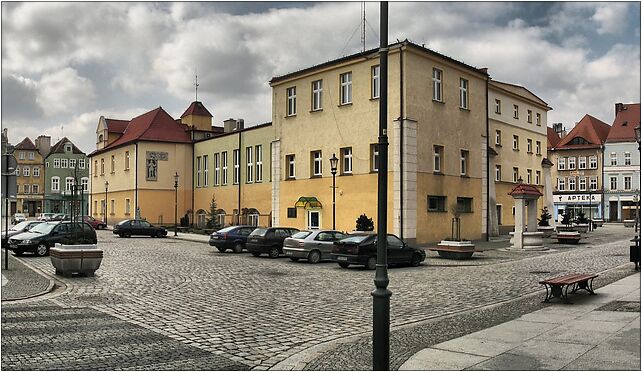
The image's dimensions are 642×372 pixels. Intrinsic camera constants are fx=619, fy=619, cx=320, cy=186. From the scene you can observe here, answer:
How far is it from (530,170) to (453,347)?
44.8 meters

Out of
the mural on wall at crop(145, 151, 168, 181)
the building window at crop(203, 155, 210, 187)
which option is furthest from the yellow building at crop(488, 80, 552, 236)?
the mural on wall at crop(145, 151, 168, 181)

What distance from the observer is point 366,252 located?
21859 millimetres

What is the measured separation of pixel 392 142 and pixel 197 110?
3968 centimetres

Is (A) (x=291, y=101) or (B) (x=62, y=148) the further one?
(B) (x=62, y=148)

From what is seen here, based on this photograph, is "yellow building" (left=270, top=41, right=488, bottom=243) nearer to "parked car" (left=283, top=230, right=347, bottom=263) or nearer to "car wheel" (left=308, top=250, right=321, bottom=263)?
"parked car" (left=283, top=230, right=347, bottom=263)

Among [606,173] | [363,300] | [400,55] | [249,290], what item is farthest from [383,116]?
[606,173]

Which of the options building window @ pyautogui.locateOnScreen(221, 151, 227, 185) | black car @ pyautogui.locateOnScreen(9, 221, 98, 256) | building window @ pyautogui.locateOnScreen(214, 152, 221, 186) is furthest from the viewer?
building window @ pyautogui.locateOnScreen(214, 152, 221, 186)

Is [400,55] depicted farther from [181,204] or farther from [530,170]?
[181,204]

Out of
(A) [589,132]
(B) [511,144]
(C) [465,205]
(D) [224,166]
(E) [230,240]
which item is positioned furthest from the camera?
(A) [589,132]

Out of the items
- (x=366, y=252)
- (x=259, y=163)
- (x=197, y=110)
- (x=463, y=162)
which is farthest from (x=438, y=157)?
(x=197, y=110)

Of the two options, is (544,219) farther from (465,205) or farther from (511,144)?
(465,205)

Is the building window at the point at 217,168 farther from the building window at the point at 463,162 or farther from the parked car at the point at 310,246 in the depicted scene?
the parked car at the point at 310,246

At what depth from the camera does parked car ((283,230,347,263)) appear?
24.8 meters

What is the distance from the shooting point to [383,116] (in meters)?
7.92
